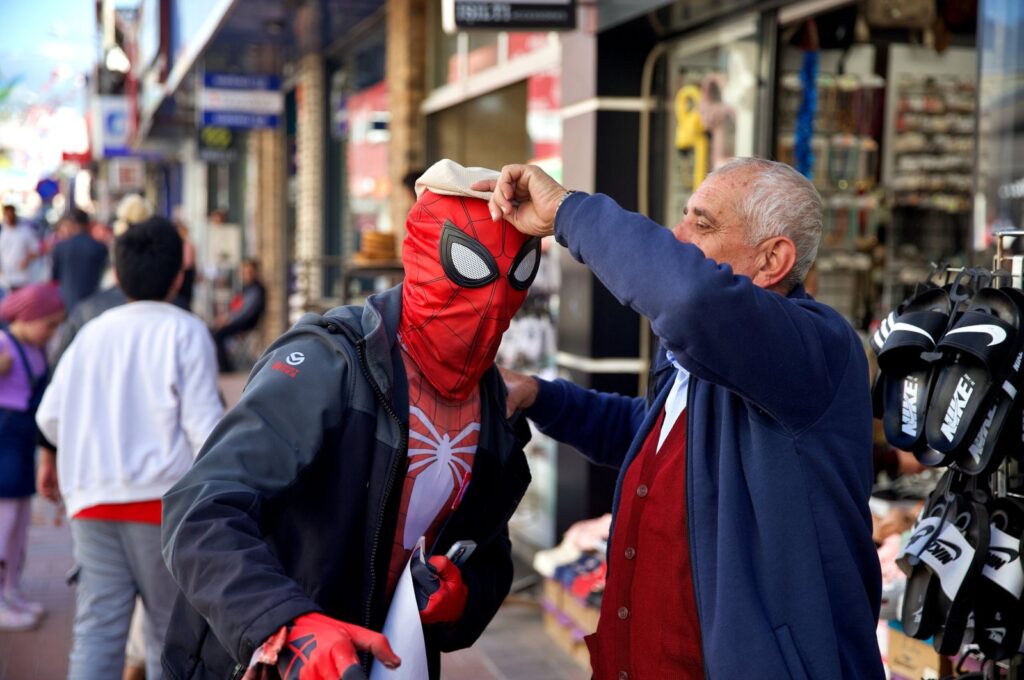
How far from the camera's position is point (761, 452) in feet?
6.79

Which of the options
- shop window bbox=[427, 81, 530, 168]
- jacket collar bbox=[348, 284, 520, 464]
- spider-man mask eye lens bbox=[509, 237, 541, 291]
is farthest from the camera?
shop window bbox=[427, 81, 530, 168]

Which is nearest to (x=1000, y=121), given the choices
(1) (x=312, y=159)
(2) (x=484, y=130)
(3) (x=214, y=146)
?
(2) (x=484, y=130)

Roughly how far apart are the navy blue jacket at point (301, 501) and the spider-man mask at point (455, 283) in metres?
0.07

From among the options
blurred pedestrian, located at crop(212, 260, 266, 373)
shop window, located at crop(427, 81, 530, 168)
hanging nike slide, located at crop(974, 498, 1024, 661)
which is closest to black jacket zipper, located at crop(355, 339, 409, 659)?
hanging nike slide, located at crop(974, 498, 1024, 661)

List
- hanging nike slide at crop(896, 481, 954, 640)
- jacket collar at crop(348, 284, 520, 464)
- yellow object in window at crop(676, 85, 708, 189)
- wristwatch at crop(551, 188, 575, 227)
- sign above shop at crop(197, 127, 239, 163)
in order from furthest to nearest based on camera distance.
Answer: sign above shop at crop(197, 127, 239, 163) → yellow object in window at crop(676, 85, 708, 189) → hanging nike slide at crop(896, 481, 954, 640) → jacket collar at crop(348, 284, 520, 464) → wristwatch at crop(551, 188, 575, 227)

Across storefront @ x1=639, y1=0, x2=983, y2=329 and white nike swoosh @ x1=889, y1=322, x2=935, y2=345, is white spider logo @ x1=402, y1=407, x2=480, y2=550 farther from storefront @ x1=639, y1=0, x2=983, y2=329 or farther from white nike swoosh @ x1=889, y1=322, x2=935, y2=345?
storefront @ x1=639, y1=0, x2=983, y2=329

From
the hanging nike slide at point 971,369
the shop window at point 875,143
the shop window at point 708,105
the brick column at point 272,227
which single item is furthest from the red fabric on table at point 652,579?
the brick column at point 272,227

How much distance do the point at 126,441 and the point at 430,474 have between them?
81.6 inches

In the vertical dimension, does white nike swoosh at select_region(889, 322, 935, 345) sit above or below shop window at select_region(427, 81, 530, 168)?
below

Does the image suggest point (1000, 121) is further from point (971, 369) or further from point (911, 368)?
point (971, 369)

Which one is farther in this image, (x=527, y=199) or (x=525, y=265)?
(x=525, y=265)

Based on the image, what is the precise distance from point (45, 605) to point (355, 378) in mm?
4772

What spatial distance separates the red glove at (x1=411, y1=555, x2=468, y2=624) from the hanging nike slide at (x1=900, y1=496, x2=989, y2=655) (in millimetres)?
1211

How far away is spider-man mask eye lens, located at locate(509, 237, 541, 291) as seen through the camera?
7.69ft
